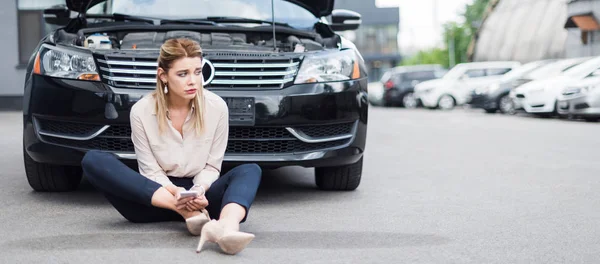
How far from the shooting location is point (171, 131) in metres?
5.02

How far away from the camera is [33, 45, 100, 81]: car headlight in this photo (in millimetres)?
5863

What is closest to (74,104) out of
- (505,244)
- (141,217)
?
(141,217)

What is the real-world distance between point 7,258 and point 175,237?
879mm

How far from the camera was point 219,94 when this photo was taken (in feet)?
19.1

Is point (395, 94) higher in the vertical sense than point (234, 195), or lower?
lower

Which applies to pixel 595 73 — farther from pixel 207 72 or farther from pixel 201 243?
pixel 201 243

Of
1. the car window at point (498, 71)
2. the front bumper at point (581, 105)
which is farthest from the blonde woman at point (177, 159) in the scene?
the car window at point (498, 71)

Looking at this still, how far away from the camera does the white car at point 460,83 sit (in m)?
30.6

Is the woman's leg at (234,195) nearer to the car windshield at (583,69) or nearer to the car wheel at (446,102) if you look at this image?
the car windshield at (583,69)

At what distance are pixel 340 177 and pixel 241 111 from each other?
118 centimetres

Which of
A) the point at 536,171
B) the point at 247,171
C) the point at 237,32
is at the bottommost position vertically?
the point at 536,171

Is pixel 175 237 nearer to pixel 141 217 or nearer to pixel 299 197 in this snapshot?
pixel 141 217

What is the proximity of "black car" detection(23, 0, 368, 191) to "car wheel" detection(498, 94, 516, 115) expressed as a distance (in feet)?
62.2

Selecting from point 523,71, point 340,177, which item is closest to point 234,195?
point 340,177
